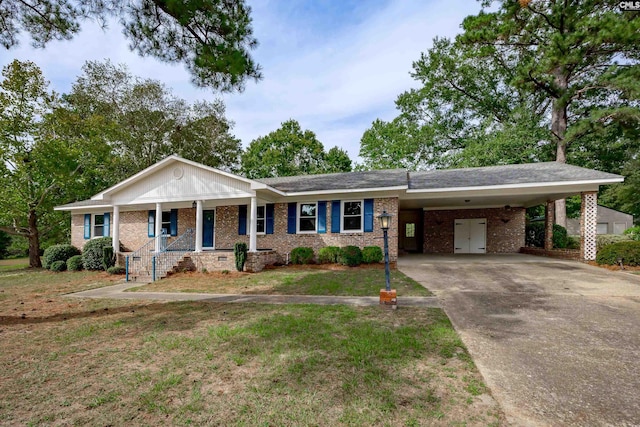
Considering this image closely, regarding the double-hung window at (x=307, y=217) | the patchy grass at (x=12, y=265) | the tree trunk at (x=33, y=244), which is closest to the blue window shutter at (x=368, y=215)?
the double-hung window at (x=307, y=217)

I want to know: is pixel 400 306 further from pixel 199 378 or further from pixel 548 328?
pixel 199 378

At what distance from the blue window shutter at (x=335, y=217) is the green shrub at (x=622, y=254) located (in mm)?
9464

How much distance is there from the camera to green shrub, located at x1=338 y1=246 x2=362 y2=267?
1186 cm

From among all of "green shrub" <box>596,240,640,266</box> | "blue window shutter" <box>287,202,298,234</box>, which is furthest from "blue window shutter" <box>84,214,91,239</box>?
"green shrub" <box>596,240,640,266</box>

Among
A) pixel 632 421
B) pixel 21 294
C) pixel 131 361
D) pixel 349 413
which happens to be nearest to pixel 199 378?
pixel 131 361

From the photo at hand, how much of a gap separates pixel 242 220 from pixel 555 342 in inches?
492

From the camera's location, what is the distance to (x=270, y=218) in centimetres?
1408

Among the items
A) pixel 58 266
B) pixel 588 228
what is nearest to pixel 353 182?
pixel 588 228

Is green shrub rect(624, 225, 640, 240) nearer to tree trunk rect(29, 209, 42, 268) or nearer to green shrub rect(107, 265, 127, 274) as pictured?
green shrub rect(107, 265, 127, 274)

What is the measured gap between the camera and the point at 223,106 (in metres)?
28.9

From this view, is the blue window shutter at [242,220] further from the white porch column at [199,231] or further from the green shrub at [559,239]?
the green shrub at [559,239]

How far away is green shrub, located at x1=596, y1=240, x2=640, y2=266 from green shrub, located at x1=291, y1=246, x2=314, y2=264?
1052 centimetres

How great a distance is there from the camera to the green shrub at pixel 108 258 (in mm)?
13031

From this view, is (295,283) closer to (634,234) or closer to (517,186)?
(517,186)
